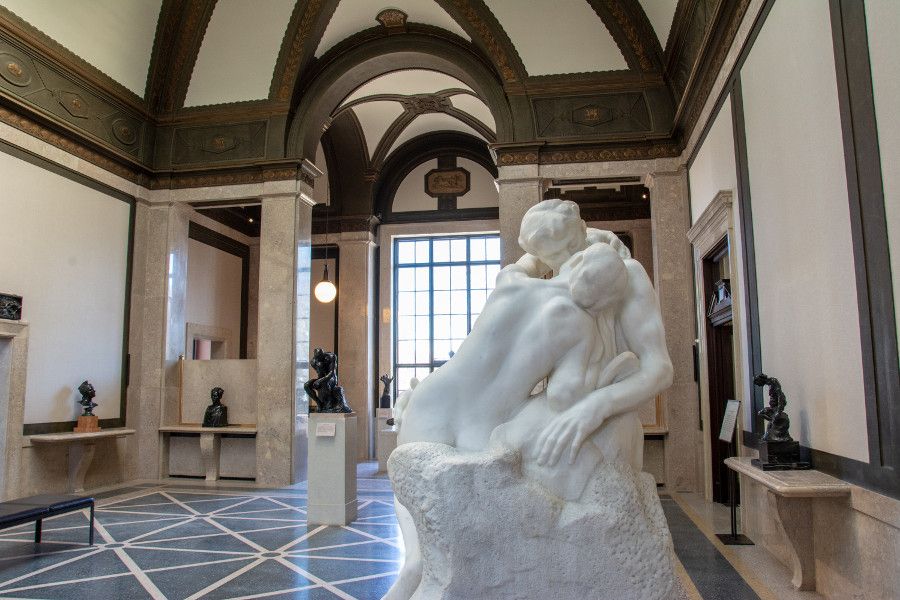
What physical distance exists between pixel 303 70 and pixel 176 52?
1849 millimetres

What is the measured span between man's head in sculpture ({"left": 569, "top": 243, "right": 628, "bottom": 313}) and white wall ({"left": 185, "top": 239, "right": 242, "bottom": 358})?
36.6ft

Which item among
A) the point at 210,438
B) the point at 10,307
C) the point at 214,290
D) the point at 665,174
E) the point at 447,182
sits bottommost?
the point at 210,438

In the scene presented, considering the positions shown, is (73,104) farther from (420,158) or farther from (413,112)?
(420,158)

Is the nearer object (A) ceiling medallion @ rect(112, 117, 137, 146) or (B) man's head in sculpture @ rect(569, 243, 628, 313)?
(B) man's head in sculpture @ rect(569, 243, 628, 313)

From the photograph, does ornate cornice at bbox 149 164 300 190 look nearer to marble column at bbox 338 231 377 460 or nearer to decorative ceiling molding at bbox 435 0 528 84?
decorative ceiling molding at bbox 435 0 528 84

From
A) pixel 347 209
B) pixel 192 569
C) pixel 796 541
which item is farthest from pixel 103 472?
pixel 796 541

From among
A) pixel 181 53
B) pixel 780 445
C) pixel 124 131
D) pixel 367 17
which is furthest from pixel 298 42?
pixel 780 445

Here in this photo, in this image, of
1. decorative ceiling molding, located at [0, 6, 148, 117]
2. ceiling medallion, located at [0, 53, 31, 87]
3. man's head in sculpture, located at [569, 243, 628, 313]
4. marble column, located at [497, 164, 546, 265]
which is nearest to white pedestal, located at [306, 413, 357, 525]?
marble column, located at [497, 164, 546, 265]

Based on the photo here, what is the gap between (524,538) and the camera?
210cm

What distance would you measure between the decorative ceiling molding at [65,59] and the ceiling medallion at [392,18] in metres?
3.63

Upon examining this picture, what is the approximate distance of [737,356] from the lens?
6277mm

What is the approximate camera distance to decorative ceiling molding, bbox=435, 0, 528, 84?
9.24m

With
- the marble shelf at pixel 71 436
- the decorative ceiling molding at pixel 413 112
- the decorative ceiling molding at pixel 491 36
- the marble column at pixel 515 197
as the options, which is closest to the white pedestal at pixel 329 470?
the marble shelf at pixel 71 436

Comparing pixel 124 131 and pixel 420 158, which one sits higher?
pixel 420 158
